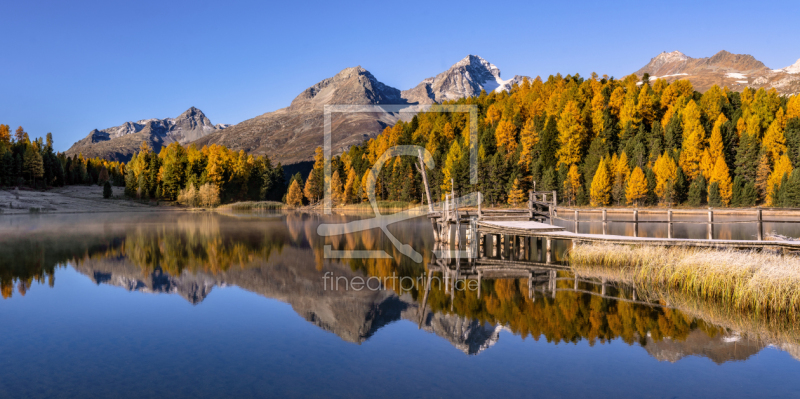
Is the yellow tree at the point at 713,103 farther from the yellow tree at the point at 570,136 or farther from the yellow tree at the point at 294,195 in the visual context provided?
the yellow tree at the point at 294,195

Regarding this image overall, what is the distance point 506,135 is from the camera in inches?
3698

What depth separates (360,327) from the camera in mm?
14492

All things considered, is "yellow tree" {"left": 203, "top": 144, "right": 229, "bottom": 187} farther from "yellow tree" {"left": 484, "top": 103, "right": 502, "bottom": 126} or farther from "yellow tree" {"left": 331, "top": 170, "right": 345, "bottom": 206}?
"yellow tree" {"left": 484, "top": 103, "right": 502, "bottom": 126}

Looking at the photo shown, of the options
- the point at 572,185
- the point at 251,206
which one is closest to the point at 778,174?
the point at 572,185

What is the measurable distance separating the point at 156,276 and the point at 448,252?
620 inches

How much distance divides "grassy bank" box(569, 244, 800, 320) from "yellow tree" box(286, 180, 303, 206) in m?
86.8

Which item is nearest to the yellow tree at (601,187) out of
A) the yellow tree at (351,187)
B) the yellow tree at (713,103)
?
the yellow tree at (713,103)

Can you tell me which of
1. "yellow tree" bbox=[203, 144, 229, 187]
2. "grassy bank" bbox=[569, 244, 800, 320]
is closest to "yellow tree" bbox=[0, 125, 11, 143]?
"yellow tree" bbox=[203, 144, 229, 187]

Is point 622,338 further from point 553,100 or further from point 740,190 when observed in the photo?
point 553,100

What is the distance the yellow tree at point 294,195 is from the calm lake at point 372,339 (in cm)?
8149

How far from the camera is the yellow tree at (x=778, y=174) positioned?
218ft

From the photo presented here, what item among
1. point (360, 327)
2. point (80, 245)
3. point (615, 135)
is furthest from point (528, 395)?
point (615, 135)

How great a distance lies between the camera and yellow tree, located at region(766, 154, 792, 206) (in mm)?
66500

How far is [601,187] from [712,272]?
196 ft
